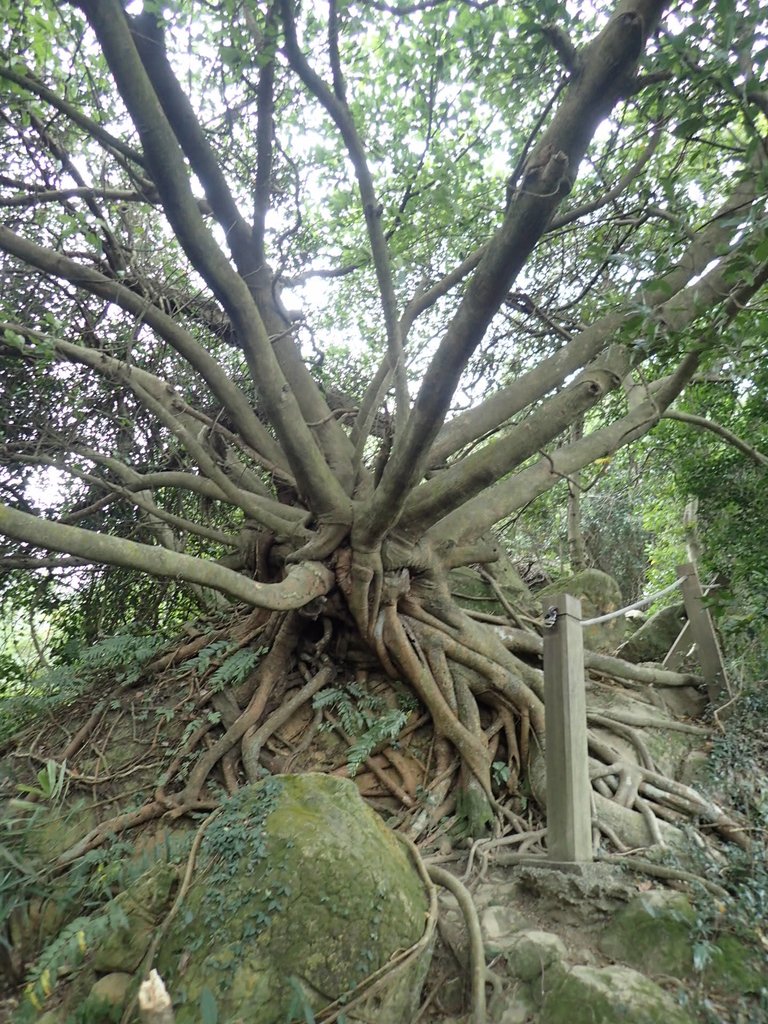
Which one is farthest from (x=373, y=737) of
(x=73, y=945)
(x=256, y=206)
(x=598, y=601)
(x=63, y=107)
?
(x=63, y=107)

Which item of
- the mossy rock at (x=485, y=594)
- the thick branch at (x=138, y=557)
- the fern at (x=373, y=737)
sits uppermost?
A: the thick branch at (x=138, y=557)

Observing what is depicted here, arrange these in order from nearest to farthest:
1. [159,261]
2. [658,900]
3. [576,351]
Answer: [658,900], [576,351], [159,261]

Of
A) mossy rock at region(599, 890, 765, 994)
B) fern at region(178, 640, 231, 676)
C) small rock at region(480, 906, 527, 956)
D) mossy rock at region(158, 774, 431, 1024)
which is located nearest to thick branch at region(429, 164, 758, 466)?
fern at region(178, 640, 231, 676)

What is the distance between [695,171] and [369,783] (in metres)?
5.88

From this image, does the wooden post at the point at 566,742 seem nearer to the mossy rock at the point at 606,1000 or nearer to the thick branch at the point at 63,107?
the mossy rock at the point at 606,1000

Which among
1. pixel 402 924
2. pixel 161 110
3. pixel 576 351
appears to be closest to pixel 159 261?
pixel 161 110

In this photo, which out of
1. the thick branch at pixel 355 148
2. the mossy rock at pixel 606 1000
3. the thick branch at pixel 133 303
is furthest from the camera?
the thick branch at pixel 133 303

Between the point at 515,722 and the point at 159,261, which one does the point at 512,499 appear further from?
the point at 159,261

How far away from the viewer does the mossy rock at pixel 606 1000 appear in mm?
2512

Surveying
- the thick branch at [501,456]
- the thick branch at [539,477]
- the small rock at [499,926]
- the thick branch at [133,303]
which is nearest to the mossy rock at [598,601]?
the thick branch at [539,477]

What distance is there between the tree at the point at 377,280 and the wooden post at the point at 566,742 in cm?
92

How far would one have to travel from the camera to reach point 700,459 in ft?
19.7

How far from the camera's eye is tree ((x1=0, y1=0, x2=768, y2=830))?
10.1 ft

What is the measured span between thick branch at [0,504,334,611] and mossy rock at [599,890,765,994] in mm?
2426
